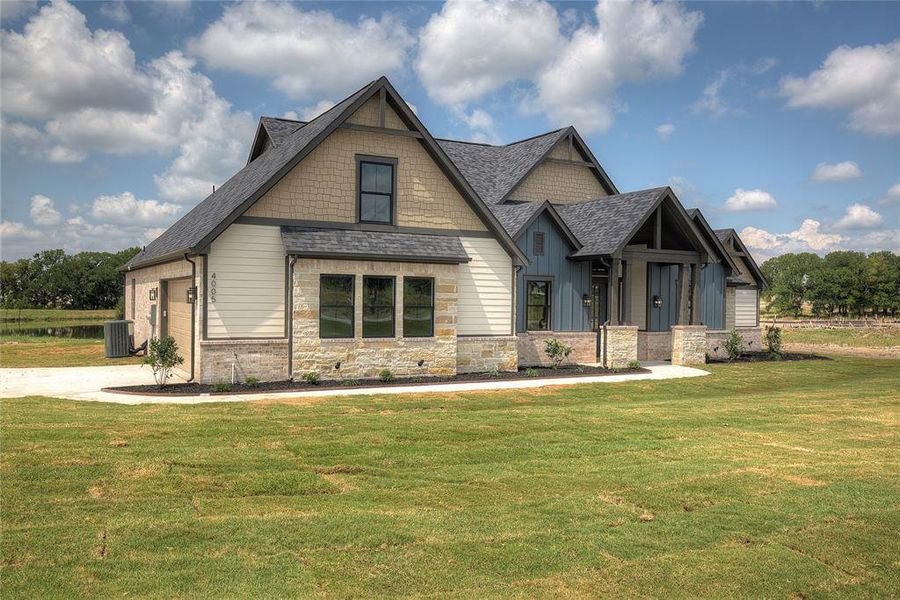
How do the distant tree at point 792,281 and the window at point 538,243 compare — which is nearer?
the window at point 538,243

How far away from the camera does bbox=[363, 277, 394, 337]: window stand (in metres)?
17.1

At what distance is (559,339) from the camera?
72.1 feet

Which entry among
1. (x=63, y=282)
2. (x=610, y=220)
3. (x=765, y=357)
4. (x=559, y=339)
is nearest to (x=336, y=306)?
(x=559, y=339)

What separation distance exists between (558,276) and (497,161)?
26.8ft

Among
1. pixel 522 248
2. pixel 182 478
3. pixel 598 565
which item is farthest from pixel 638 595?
pixel 522 248

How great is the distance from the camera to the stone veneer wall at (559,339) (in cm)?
2139

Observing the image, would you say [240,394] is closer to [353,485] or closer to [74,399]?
[74,399]

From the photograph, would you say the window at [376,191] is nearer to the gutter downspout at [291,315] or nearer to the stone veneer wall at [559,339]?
the gutter downspout at [291,315]

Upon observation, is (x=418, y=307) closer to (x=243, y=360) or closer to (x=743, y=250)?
(x=243, y=360)

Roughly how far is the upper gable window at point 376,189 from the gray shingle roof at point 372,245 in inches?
18.9

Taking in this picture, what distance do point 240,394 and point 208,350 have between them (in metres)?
1.60

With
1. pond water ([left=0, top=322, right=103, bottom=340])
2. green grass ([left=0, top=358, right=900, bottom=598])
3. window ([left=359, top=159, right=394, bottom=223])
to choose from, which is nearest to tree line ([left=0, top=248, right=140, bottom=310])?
pond water ([left=0, top=322, right=103, bottom=340])

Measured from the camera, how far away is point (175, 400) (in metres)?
13.6

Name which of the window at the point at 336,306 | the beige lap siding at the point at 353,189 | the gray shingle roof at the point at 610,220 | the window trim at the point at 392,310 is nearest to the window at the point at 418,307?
the window trim at the point at 392,310
